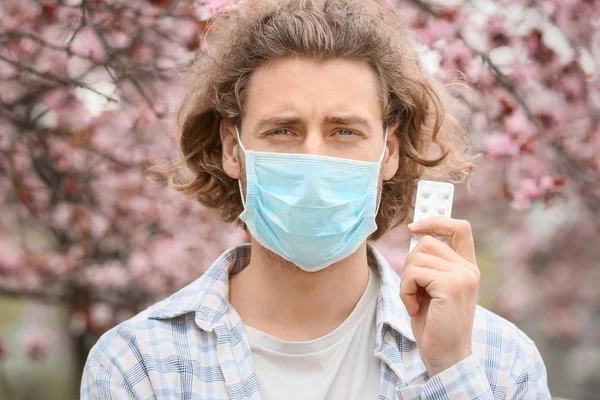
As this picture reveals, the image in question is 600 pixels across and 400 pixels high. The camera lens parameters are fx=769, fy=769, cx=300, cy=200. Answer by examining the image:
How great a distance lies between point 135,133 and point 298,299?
229 centimetres

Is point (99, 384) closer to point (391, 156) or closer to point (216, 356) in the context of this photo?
point (216, 356)

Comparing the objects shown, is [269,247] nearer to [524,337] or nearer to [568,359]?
[524,337]

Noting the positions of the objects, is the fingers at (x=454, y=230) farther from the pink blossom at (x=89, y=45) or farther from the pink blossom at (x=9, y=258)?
the pink blossom at (x=9, y=258)

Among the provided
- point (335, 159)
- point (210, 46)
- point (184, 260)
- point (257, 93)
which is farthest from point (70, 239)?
point (335, 159)

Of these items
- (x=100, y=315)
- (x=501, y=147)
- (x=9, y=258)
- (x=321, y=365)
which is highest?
(x=321, y=365)

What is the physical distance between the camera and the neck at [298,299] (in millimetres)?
2670

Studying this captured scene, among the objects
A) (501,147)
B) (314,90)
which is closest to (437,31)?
(501,147)

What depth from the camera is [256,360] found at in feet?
8.46

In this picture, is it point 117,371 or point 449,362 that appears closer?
point 449,362

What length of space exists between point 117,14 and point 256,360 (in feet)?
7.39

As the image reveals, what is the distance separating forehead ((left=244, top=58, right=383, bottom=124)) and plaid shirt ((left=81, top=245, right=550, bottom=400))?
0.65 metres

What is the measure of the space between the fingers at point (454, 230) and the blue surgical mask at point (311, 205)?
290 millimetres

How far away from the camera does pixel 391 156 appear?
9.53 ft

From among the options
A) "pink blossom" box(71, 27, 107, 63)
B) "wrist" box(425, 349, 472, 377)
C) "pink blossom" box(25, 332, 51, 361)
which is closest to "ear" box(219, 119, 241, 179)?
"wrist" box(425, 349, 472, 377)
